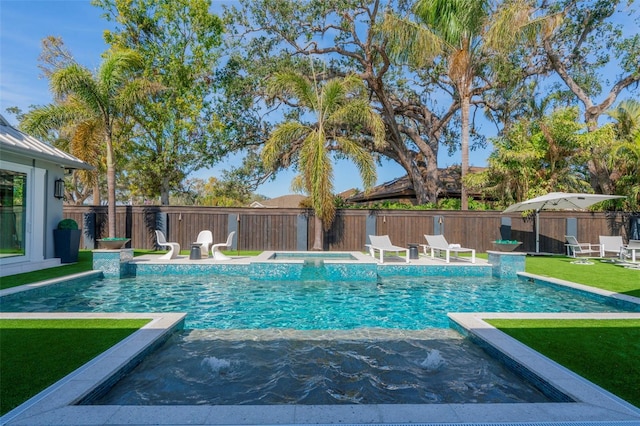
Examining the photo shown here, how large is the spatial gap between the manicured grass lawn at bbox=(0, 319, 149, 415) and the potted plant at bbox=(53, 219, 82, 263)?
6.24 metres

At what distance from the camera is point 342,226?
1491cm

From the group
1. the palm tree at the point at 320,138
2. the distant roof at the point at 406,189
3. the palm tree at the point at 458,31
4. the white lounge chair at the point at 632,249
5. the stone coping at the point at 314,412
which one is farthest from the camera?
the distant roof at the point at 406,189

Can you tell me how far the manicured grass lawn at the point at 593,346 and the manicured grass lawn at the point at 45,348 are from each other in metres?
4.52

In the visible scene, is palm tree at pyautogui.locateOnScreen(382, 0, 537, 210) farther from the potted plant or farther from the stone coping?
the stone coping

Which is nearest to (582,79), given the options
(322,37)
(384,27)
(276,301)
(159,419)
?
(384,27)

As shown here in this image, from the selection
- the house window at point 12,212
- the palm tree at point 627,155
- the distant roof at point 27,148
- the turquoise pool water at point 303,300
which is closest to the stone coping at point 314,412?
the turquoise pool water at point 303,300

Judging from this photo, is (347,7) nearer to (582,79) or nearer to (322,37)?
(322,37)

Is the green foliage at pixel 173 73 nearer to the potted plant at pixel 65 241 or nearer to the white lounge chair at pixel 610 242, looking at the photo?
the potted plant at pixel 65 241

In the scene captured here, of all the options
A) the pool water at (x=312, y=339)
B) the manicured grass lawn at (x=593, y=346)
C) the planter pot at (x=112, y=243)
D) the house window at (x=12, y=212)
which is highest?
the house window at (x=12, y=212)

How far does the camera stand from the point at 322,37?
60.3 feet

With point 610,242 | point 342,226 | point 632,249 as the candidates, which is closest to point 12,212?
Result: point 342,226

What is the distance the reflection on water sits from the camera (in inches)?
123

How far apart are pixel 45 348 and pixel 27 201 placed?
7.49 metres

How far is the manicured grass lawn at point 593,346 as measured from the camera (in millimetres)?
3164
